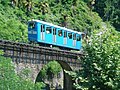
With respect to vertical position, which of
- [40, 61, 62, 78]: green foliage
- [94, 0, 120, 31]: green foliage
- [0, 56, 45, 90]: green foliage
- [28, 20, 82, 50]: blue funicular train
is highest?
[94, 0, 120, 31]: green foliage

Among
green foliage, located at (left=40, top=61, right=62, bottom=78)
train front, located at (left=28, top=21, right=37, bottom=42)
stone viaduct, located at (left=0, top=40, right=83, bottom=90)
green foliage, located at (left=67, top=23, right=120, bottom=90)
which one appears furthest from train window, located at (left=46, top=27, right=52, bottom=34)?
green foliage, located at (left=40, top=61, right=62, bottom=78)

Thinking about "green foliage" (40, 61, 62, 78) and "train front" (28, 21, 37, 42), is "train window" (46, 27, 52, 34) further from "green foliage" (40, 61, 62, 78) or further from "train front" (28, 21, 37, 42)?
"green foliage" (40, 61, 62, 78)

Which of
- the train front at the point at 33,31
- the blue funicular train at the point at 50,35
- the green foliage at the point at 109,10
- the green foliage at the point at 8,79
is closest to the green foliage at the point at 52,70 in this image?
the blue funicular train at the point at 50,35

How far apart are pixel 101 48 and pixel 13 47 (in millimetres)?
7022

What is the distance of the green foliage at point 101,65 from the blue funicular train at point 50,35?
11.1 meters

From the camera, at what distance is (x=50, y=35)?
108 ft

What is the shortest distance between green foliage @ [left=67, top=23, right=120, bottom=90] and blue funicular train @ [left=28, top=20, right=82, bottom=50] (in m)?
11.1

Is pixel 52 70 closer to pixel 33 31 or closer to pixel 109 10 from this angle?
pixel 33 31

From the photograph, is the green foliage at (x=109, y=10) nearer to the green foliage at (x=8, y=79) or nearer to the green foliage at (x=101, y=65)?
the green foliage at (x=101, y=65)

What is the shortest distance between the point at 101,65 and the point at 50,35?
1350cm

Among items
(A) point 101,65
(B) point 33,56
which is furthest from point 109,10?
(A) point 101,65

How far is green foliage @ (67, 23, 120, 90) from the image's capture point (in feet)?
63.4

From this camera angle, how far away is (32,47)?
90.3 feet

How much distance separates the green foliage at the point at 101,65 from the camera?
63.4 feet
